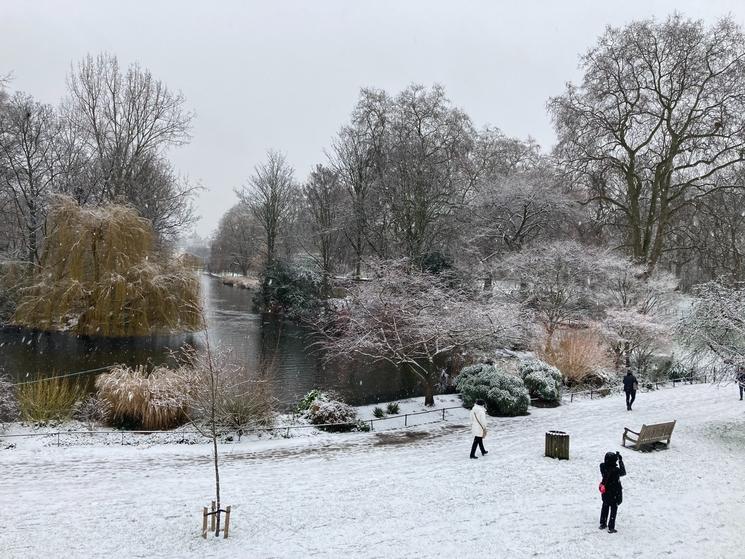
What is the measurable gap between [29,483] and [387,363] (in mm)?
17037

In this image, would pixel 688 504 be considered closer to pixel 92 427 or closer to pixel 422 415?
pixel 422 415

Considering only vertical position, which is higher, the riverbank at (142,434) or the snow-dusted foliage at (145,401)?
the snow-dusted foliage at (145,401)

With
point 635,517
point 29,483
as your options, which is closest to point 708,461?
point 635,517

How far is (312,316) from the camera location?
36625 mm

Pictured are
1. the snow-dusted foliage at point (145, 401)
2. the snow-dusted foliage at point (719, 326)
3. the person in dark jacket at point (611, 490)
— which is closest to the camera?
the person in dark jacket at point (611, 490)

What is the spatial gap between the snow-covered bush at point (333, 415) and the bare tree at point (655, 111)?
19.1m

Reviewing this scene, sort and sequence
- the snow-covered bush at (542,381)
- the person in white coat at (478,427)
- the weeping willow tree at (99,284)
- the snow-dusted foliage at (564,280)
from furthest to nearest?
1. the snow-dusted foliage at (564,280)
2. the weeping willow tree at (99,284)
3. the snow-covered bush at (542,381)
4. the person in white coat at (478,427)

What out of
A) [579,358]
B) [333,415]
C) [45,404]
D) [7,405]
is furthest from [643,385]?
[7,405]

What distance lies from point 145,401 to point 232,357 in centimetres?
436

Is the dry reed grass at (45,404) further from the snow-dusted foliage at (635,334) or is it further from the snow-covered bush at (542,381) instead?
the snow-dusted foliage at (635,334)

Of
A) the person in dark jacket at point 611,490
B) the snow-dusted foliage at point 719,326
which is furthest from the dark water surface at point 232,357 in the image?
the person in dark jacket at point 611,490

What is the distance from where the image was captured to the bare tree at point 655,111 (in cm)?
2334

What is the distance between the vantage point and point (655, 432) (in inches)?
485

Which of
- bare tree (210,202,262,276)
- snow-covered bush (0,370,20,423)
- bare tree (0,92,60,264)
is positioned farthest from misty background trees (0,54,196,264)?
bare tree (210,202,262,276)
